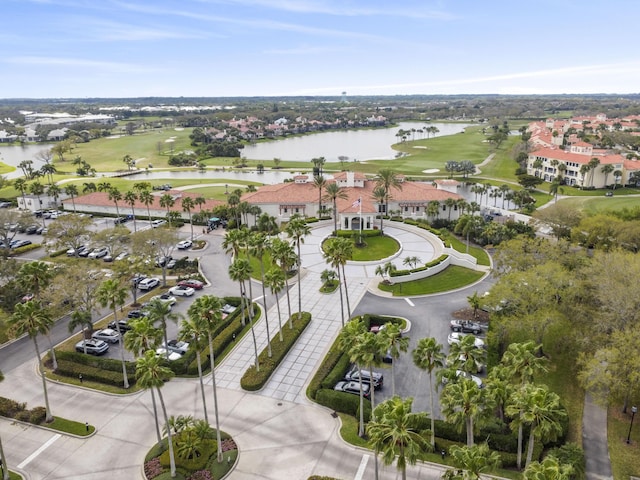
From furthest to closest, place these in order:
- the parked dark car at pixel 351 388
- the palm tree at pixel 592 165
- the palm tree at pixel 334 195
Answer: the palm tree at pixel 592 165, the palm tree at pixel 334 195, the parked dark car at pixel 351 388

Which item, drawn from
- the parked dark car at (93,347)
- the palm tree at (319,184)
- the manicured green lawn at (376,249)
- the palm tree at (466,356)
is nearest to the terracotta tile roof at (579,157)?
the manicured green lawn at (376,249)

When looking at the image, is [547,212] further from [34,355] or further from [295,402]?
[34,355]

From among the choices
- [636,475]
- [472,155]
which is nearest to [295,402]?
[636,475]

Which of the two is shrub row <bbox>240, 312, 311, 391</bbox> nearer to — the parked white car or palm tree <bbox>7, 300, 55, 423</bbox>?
the parked white car

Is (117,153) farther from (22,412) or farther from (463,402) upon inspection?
(463,402)

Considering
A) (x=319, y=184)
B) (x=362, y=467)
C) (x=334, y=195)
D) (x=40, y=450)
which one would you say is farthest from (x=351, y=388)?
(x=319, y=184)

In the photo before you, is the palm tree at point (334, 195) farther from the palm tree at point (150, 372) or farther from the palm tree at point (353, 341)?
Result: the palm tree at point (150, 372)
